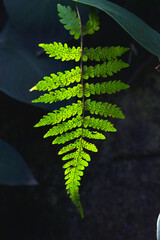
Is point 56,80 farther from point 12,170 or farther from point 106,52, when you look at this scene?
point 12,170

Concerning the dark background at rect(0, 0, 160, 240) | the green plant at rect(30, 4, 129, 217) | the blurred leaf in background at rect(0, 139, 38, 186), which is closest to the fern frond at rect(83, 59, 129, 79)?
the green plant at rect(30, 4, 129, 217)

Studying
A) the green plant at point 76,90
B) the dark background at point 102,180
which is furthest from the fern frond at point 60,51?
the dark background at point 102,180

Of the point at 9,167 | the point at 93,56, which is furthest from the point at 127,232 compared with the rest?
the point at 93,56

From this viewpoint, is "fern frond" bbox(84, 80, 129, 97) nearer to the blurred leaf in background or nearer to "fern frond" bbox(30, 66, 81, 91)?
"fern frond" bbox(30, 66, 81, 91)

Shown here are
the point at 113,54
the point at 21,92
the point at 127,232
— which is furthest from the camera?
the point at 127,232

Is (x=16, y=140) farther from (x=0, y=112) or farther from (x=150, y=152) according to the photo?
(x=150, y=152)

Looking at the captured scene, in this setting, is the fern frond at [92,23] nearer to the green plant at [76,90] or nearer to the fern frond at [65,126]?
the green plant at [76,90]

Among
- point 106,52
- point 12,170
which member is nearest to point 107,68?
point 106,52

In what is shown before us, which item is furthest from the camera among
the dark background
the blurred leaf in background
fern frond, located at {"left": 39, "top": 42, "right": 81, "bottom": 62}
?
the dark background

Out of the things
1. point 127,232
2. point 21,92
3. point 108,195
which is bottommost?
point 127,232
